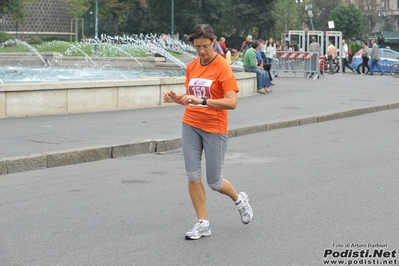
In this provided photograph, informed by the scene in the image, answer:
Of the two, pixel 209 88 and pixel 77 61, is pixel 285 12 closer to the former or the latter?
pixel 77 61

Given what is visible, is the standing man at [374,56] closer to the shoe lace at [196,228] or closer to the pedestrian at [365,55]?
the pedestrian at [365,55]

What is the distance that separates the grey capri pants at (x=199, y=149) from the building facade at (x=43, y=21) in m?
99.4

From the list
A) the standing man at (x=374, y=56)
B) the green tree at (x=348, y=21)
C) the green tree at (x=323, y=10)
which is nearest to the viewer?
the standing man at (x=374, y=56)

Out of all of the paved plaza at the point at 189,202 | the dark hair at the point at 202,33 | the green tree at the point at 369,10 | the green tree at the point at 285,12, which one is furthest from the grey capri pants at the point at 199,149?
the green tree at the point at 369,10

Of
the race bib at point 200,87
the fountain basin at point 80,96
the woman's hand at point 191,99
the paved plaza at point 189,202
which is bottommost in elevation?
the paved plaza at point 189,202

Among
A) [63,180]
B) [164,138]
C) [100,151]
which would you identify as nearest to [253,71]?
[164,138]

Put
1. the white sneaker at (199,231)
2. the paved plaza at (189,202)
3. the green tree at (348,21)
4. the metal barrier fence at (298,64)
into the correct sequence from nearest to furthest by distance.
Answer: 1. the paved plaza at (189,202)
2. the white sneaker at (199,231)
3. the metal barrier fence at (298,64)
4. the green tree at (348,21)

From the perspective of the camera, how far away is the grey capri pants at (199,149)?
275 inches

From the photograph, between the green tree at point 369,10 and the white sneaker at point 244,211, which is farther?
the green tree at point 369,10

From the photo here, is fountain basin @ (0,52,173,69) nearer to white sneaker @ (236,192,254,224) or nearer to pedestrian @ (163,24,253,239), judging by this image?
white sneaker @ (236,192,254,224)

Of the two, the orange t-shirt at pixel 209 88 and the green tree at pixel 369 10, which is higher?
the green tree at pixel 369 10

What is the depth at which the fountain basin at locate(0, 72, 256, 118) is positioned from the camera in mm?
15781

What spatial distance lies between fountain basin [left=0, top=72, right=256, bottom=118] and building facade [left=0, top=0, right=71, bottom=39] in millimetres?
87420

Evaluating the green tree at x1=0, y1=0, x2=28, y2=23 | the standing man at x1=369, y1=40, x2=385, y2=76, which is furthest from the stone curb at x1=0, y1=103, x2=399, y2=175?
the green tree at x1=0, y1=0, x2=28, y2=23
